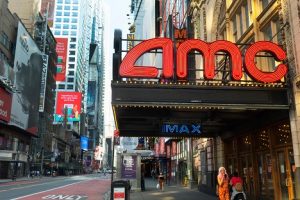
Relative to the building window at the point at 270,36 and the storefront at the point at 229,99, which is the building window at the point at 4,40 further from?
the building window at the point at 270,36

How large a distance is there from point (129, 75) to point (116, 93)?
0.84 m

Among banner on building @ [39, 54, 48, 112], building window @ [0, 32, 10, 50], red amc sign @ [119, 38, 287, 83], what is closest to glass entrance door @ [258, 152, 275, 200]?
red amc sign @ [119, 38, 287, 83]

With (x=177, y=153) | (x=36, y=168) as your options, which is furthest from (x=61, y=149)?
(x=177, y=153)

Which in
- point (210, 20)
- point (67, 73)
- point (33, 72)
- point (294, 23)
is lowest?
point (294, 23)

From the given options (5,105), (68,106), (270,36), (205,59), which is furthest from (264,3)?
(68,106)

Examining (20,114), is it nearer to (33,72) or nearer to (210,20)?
(33,72)

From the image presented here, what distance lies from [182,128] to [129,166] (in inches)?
389

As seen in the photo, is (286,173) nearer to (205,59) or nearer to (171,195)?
(205,59)

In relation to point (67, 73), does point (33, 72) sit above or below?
below

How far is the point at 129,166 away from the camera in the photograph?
97.5 ft

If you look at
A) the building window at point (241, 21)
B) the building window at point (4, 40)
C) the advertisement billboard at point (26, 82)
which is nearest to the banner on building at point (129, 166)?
the building window at point (241, 21)

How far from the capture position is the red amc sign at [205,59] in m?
13.9

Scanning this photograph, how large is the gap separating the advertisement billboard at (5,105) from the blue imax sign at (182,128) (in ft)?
181

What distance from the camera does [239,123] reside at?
64.8 feet
